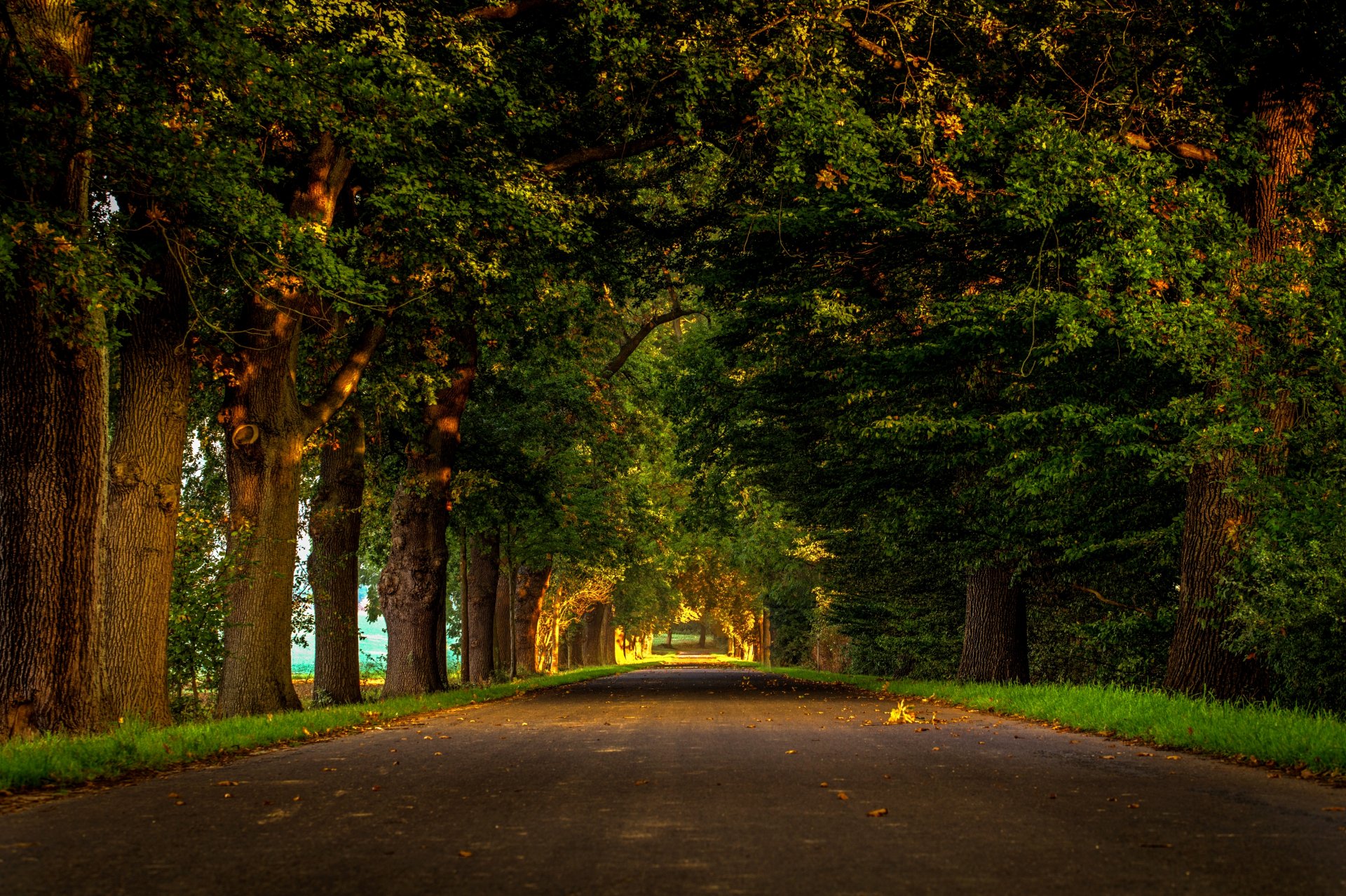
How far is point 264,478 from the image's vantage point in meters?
15.3

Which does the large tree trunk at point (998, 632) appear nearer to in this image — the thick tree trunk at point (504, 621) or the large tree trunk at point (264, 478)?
the large tree trunk at point (264, 478)

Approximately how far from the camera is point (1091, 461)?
1559 cm

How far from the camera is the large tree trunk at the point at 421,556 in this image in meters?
22.3

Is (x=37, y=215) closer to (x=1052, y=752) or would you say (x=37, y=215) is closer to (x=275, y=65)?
(x=275, y=65)

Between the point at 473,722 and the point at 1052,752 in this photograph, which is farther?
the point at 473,722

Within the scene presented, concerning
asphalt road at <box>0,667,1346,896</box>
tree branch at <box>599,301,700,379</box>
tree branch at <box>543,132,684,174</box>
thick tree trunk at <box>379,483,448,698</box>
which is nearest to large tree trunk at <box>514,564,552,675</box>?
tree branch at <box>599,301,700,379</box>

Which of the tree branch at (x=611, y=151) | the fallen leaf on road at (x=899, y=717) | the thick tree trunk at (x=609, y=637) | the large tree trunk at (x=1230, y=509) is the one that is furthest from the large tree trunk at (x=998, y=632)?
the thick tree trunk at (x=609, y=637)

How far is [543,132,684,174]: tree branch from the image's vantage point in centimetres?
1616

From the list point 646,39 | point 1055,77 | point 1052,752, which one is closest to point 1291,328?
point 1055,77

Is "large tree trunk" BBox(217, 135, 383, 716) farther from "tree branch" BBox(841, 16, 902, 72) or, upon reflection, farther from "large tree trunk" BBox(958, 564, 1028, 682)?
"large tree trunk" BBox(958, 564, 1028, 682)

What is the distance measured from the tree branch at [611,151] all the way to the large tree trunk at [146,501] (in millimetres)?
5572

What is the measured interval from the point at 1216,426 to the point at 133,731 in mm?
11833

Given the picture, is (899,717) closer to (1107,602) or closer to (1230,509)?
(1230,509)

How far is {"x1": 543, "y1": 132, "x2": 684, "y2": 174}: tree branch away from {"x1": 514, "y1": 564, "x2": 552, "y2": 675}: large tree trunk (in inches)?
999
